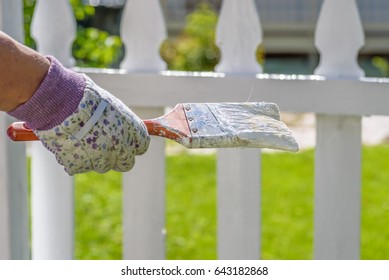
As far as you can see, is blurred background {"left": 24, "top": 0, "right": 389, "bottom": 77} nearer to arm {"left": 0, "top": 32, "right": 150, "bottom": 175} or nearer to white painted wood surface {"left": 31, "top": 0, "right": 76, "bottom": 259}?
white painted wood surface {"left": 31, "top": 0, "right": 76, "bottom": 259}

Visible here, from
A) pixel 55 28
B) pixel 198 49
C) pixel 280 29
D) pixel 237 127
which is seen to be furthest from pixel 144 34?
pixel 280 29

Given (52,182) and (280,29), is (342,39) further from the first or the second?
(280,29)

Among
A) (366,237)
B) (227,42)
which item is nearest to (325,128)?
(227,42)

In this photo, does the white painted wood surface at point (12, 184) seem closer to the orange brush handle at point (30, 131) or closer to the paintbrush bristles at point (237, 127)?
the orange brush handle at point (30, 131)

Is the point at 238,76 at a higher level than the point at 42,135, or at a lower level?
higher

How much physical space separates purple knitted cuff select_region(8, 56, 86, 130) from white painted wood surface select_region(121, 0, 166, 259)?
0.78 metres

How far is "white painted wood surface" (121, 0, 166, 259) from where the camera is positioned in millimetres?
2309

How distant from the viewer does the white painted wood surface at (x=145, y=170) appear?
90.9 inches

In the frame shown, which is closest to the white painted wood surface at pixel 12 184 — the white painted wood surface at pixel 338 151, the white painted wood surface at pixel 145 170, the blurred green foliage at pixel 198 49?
the white painted wood surface at pixel 145 170

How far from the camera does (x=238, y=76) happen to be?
7.27ft

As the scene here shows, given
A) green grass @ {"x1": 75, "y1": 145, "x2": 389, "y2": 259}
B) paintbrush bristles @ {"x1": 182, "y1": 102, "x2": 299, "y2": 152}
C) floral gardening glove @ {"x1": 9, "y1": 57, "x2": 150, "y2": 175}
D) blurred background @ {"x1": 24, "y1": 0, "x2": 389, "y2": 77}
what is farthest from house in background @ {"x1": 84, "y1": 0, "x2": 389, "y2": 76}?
floral gardening glove @ {"x1": 9, "y1": 57, "x2": 150, "y2": 175}

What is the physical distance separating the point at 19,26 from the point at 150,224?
0.68 m

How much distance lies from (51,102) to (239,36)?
89 centimetres
